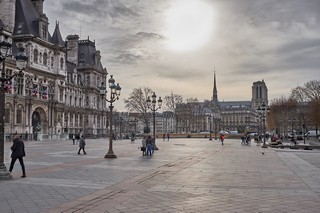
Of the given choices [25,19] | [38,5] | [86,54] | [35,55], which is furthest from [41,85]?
[86,54]

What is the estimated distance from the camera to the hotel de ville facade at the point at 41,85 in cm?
5931

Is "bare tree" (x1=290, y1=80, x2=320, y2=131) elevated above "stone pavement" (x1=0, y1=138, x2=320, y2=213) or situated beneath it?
elevated above

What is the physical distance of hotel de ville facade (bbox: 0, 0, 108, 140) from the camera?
59312 mm

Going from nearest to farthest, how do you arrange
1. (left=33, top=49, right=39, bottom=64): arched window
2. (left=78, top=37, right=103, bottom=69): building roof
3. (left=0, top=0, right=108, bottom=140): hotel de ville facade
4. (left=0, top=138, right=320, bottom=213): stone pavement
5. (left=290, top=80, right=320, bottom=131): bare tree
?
(left=0, top=138, right=320, bottom=213): stone pavement < (left=0, top=0, right=108, bottom=140): hotel de ville facade < (left=33, top=49, right=39, bottom=64): arched window < (left=290, top=80, right=320, bottom=131): bare tree < (left=78, top=37, right=103, bottom=69): building roof

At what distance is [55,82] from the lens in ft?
238

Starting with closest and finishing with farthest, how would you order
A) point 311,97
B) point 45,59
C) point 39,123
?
point 39,123
point 45,59
point 311,97

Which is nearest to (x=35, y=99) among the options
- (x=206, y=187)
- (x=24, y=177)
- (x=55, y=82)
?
(x=55, y=82)

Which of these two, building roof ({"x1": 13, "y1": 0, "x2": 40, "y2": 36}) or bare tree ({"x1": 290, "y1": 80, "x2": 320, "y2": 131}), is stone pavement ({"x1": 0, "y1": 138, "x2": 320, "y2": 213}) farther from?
bare tree ({"x1": 290, "y1": 80, "x2": 320, "y2": 131})

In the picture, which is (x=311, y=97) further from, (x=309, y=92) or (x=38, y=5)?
(x=38, y=5)

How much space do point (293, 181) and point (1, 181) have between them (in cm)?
1169

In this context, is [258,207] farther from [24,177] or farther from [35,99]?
[35,99]

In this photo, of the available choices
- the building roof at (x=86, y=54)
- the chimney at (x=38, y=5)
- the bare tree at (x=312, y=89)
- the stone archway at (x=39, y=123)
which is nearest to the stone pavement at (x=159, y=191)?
the stone archway at (x=39, y=123)

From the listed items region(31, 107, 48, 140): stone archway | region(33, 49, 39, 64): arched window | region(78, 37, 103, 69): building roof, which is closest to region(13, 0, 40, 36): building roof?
region(33, 49, 39, 64): arched window

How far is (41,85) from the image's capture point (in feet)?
221
